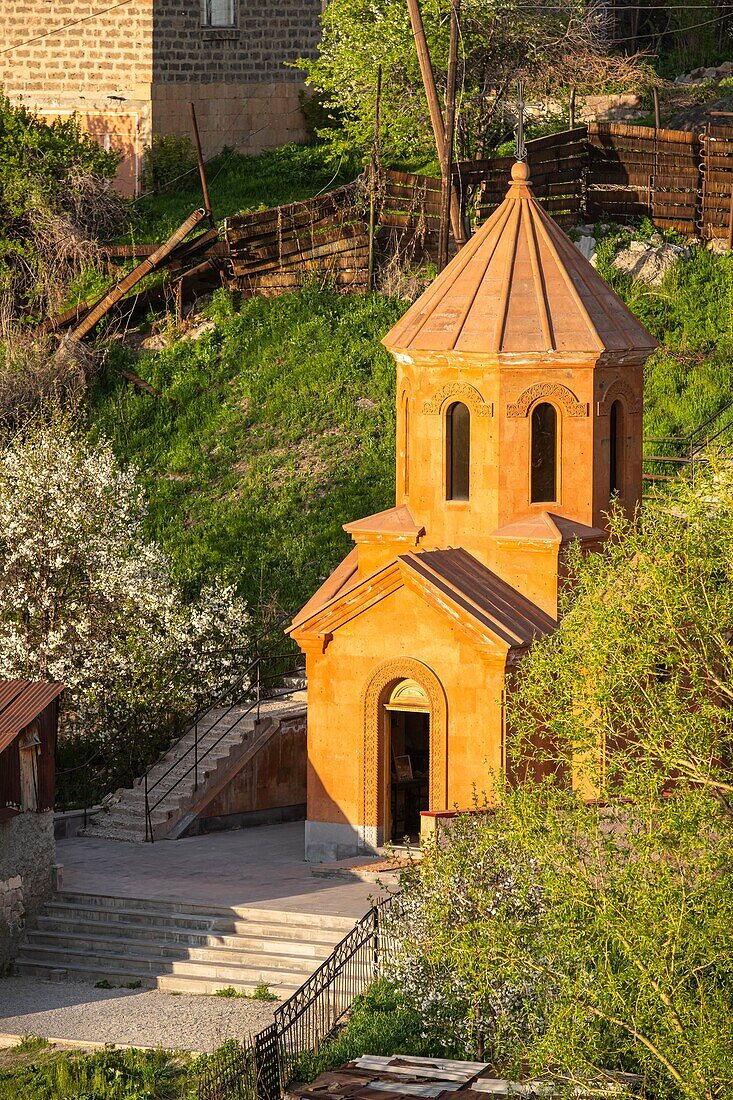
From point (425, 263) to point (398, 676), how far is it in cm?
1661

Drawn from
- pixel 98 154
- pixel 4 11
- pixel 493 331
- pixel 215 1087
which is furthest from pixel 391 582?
pixel 4 11

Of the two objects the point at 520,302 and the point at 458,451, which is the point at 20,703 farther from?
the point at 520,302

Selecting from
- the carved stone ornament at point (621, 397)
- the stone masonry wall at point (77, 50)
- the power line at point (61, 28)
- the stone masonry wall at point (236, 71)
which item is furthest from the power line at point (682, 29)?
the carved stone ornament at point (621, 397)

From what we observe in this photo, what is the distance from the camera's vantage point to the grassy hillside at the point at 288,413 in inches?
1387

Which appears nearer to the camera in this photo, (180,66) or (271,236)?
(271,236)

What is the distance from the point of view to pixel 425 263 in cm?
4034

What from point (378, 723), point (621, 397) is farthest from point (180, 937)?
point (621, 397)

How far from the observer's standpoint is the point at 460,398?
86.0 ft

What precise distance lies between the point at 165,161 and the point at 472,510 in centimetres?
2014

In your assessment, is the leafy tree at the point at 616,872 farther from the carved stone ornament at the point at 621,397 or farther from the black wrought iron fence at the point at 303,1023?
the carved stone ornament at the point at 621,397

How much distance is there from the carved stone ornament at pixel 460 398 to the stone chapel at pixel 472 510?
2 centimetres

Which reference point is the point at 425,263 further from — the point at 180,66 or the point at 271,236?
the point at 180,66

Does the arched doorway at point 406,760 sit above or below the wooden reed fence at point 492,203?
below

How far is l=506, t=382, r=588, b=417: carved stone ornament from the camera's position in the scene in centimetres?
2586
